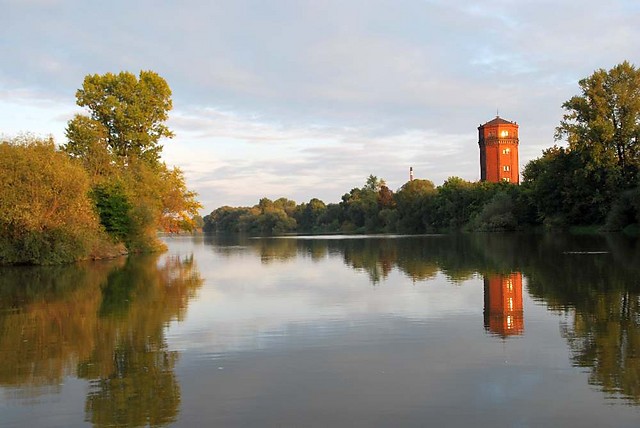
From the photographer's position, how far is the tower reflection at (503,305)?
12055mm

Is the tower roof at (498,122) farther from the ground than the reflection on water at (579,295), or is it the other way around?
the tower roof at (498,122)

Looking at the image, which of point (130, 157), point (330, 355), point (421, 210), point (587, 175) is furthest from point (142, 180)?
point (421, 210)

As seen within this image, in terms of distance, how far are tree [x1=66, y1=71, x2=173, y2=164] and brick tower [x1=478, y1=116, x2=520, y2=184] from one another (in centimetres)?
9138

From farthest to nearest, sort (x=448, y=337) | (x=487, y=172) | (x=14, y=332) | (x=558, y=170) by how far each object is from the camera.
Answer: (x=487, y=172) < (x=558, y=170) < (x=14, y=332) < (x=448, y=337)

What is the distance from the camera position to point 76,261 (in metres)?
35.6

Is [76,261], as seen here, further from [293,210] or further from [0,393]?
[293,210]

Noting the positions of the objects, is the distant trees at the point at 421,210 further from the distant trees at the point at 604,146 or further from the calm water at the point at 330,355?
the calm water at the point at 330,355

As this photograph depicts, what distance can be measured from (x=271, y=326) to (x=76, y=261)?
26.1 m

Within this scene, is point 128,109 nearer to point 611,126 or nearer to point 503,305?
point 503,305

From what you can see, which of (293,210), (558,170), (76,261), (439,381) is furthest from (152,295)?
(293,210)

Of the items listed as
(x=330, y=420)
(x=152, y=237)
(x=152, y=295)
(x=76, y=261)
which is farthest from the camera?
(x=152, y=237)

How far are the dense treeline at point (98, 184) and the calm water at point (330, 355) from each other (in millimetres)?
13423

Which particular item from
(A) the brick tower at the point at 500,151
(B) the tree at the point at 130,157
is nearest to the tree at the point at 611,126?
(B) the tree at the point at 130,157

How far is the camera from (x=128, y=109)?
48062 millimetres
